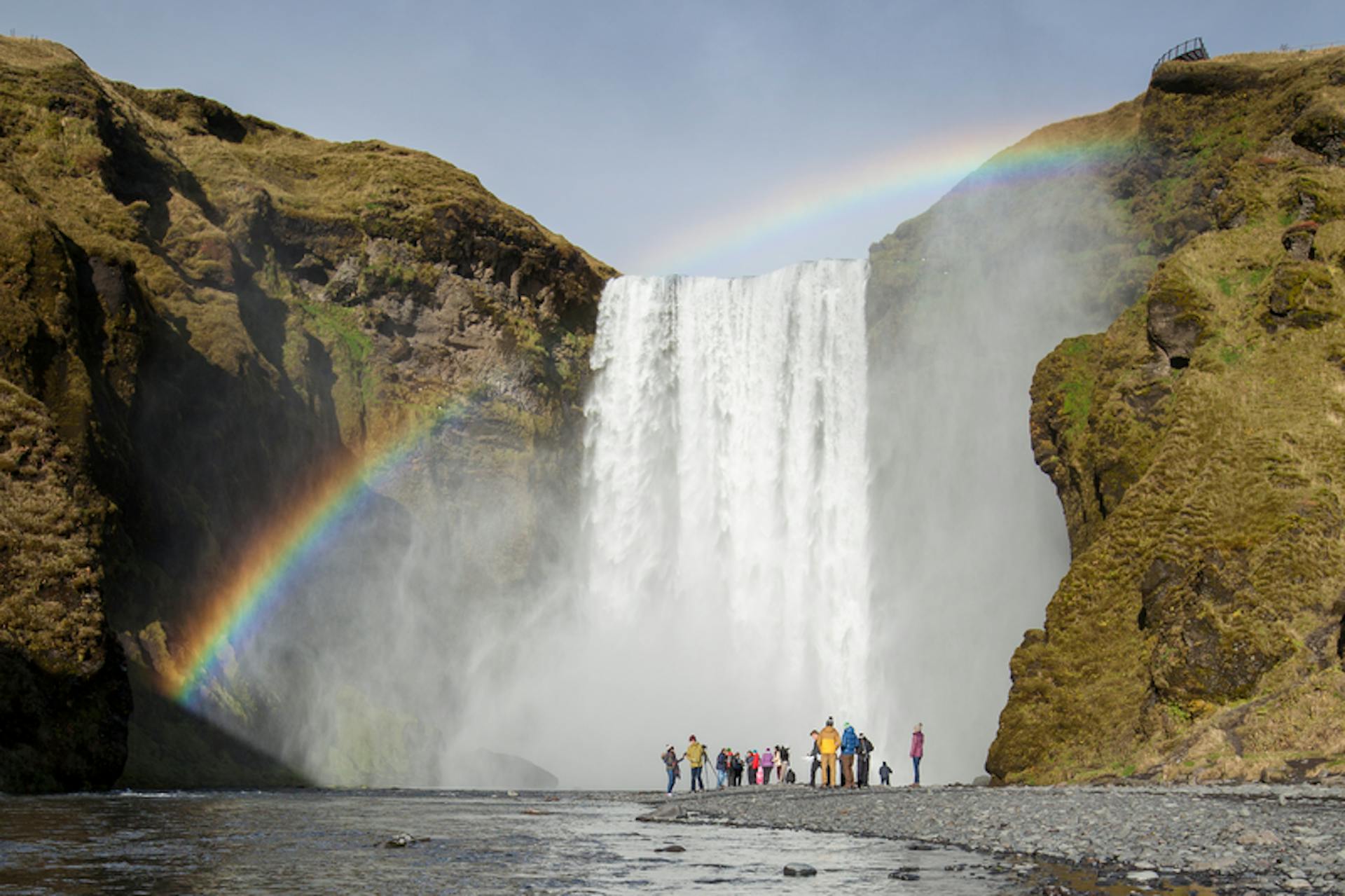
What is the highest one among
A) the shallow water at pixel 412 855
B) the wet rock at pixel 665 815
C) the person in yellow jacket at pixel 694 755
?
the person in yellow jacket at pixel 694 755

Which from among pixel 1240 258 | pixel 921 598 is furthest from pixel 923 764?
pixel 1240 258

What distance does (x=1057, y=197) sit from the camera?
5866 cm

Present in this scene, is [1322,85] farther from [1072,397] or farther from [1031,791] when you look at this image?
[1031,791]

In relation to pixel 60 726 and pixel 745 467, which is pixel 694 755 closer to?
pixel 60 726

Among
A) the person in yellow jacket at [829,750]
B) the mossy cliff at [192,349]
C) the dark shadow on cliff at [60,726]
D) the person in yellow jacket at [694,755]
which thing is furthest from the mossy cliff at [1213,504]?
the mossy cliff at [192,349]

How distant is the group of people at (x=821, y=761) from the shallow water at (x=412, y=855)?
908cm

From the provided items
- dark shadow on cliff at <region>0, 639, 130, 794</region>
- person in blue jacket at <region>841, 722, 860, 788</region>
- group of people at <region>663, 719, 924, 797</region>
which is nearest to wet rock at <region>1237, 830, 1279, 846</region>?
group of people at <region>663, 719, 924, 797</region>

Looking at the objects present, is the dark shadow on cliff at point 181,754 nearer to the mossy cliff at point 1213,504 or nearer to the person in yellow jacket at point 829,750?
the person in yellow jacket at point 829,750

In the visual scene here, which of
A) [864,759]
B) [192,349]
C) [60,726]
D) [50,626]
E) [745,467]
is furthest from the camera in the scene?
[745,467]

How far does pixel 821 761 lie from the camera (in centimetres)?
3619

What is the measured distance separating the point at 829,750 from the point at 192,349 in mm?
32690

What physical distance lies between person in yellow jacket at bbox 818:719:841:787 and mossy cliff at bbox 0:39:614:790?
19.8 metres

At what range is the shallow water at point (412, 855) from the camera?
43.3 ft

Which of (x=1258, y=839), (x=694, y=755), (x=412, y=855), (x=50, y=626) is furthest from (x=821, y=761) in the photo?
(x=1258, y=839)
